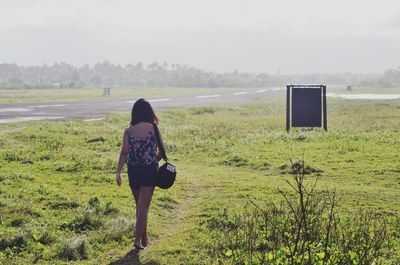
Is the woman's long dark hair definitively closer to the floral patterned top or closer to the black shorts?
the floral patterned top

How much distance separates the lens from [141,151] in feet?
29.9

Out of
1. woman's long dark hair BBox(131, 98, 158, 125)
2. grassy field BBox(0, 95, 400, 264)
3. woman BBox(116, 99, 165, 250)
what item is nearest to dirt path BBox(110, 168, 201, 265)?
grassy field BBox(0, 95, 400, 264)

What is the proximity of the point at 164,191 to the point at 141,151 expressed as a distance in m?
5.51

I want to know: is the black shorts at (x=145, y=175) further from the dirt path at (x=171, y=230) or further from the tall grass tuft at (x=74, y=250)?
the tall grass tuft at (x=74, y=250)

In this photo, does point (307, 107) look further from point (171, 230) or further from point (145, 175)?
point (145, 175)

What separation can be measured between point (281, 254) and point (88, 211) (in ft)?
18.1

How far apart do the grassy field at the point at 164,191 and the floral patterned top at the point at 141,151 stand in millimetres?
1544

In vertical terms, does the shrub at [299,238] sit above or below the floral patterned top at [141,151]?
below

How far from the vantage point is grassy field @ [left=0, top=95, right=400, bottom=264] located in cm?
961

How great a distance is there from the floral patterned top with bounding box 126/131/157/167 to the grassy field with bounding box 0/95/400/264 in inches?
60.8

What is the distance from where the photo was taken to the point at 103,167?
57.7ft

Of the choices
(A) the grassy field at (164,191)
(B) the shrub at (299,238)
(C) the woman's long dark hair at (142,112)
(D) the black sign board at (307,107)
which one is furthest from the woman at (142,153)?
(D) the black sign board at (307,107)

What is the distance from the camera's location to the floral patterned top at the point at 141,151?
359 inches

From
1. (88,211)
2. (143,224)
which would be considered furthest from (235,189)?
(143,224)
